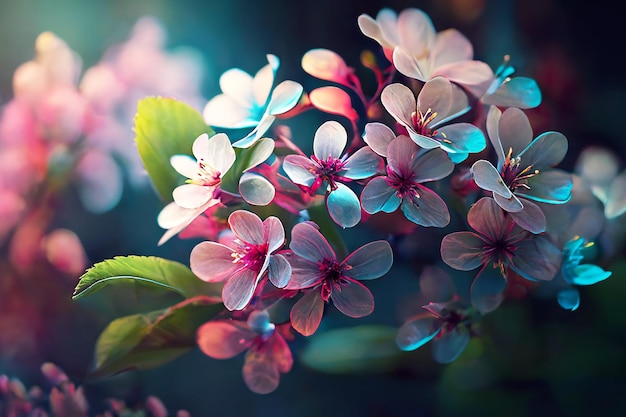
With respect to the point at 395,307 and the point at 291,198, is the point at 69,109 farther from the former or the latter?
the point at 395,307

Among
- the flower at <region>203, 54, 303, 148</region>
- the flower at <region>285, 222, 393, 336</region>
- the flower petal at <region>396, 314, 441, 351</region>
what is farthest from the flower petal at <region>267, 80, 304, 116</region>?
the flower petal at <region>396, 314, 441, 351</region>

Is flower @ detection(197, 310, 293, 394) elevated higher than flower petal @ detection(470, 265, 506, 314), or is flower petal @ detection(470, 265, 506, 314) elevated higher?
flower petal @ detection(470, 265, 506, 314)

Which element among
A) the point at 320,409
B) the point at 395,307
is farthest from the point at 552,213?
the point at 320,409

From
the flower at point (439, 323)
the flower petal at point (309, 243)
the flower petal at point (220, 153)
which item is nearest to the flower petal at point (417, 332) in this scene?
the flower at point (439, 323)

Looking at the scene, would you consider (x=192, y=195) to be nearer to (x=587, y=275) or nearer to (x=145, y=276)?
(x=145, y=276)

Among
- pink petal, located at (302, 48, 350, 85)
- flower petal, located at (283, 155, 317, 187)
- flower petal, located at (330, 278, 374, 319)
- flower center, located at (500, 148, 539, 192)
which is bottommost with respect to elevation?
flower petal, located at (330, 278, 374, 319)

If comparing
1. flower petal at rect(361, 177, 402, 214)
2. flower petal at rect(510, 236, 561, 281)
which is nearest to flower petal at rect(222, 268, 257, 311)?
flower petal at rect(361, 177, 402, 214)

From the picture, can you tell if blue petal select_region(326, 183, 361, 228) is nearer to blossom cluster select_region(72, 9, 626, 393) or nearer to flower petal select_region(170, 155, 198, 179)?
blossom cluster select_region(72, 9, 626, 393)
